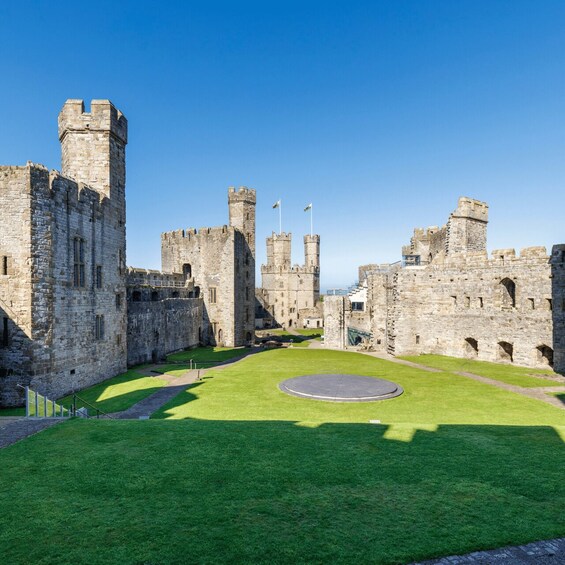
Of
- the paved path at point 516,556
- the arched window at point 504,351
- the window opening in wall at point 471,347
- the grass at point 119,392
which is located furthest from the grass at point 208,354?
the paved path at point 516,556

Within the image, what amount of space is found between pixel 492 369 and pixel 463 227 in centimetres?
1300

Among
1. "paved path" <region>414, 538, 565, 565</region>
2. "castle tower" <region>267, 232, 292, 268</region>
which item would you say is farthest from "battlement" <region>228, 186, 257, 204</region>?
"paved path" <region>414, 538, 565, 565</region>

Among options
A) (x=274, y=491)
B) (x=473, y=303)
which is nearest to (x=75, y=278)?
(x=274, y=491)

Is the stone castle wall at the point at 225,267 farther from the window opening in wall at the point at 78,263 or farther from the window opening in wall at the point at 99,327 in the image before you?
the window opening in wall at the point at 78,263

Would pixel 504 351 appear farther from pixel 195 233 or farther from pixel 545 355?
pixel 195 233

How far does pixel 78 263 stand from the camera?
22.3m

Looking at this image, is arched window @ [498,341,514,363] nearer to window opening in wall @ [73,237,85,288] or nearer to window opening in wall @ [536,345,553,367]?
window opening in wall @ [536,345,553,367]

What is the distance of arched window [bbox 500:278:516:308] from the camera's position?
28688 millimetres

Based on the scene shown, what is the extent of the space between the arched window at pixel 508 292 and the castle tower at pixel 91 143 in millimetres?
28568

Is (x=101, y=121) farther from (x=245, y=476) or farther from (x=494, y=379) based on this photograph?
(x=494, y=379)

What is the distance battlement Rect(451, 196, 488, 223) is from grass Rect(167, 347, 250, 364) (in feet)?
76.1

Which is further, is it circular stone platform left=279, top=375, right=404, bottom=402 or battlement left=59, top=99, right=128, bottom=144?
battlement left=59, top=99, right=128, bottom=144

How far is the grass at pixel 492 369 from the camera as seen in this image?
22.6 metres

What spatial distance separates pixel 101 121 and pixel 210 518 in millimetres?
26078
